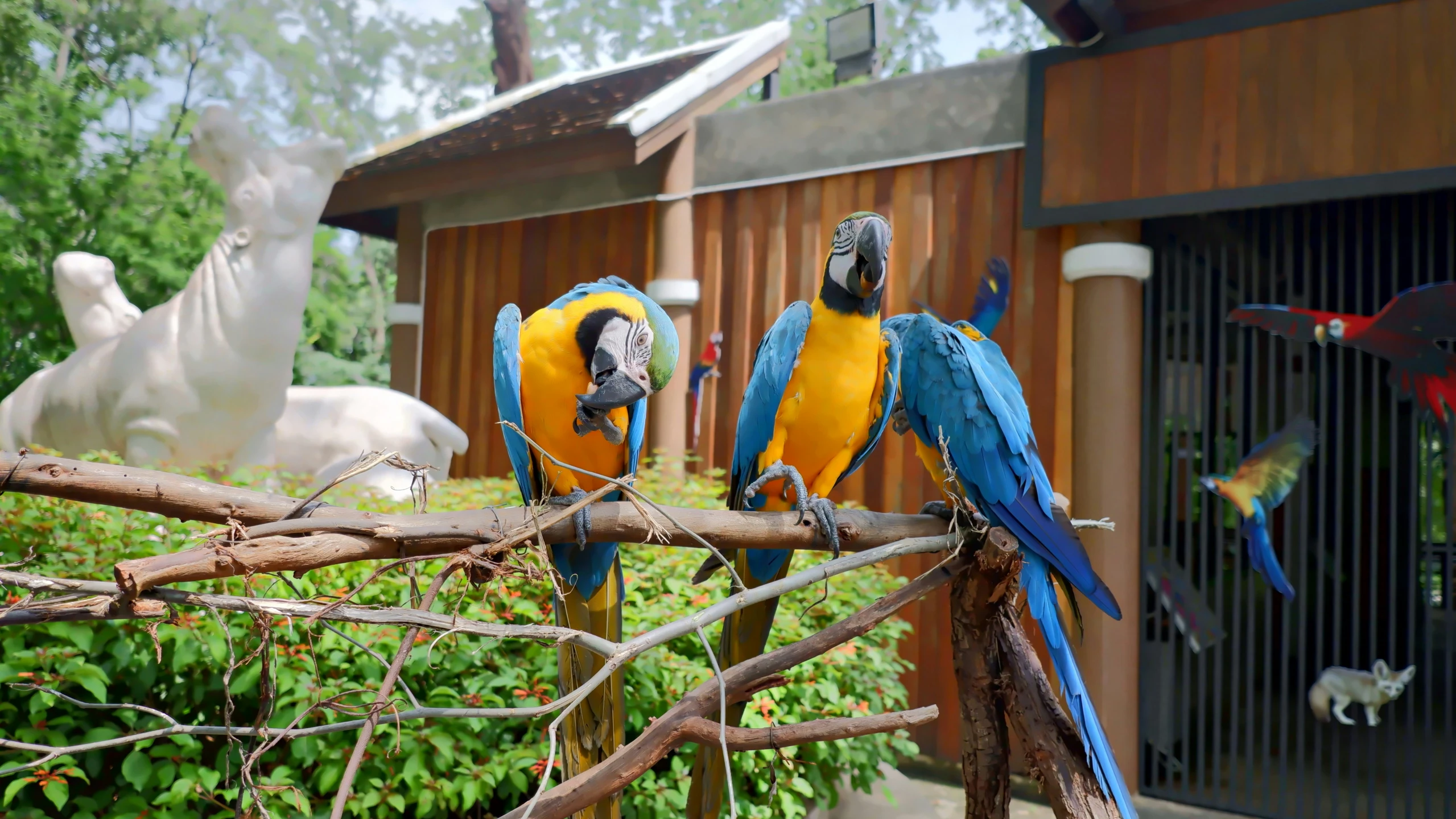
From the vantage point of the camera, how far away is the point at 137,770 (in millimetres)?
1898

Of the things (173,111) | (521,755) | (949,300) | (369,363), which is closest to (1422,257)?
(949,300)

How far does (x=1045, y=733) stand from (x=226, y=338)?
10.5ft

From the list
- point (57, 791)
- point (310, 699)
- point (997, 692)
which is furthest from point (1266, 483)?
point (57, 791)

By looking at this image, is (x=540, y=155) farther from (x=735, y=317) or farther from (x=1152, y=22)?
(x=1152, y=22)

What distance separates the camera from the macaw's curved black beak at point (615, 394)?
131 cm

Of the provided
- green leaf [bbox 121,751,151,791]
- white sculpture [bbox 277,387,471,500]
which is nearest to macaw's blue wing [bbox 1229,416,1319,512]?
white sculpture [bbox 277,387,471,500]

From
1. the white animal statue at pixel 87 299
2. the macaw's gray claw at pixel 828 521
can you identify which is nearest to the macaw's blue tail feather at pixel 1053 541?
the macaw's gray claw at pixel 828 521

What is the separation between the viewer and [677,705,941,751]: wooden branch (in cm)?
125

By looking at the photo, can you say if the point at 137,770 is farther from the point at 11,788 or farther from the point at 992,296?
the point at 992,296

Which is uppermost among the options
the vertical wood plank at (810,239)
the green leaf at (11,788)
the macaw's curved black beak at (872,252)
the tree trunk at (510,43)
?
the tree trunk at (510,43)

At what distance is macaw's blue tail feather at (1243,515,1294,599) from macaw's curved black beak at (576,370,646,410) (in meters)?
3.20

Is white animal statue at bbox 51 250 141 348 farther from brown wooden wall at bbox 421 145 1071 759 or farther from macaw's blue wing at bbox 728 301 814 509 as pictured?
macaw's blue wing at bbox 728 301 814 509

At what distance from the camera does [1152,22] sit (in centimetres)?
358

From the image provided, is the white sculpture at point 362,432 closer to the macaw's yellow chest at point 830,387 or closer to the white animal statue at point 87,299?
the white animal statue at point 87,299
